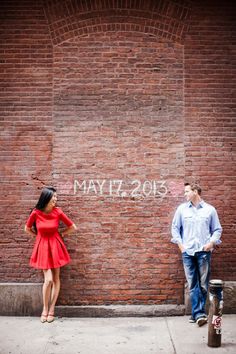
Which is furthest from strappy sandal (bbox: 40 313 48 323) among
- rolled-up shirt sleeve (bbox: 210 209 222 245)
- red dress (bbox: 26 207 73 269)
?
rolled-up shirt sleeve (bbox: 210 209 222 245)

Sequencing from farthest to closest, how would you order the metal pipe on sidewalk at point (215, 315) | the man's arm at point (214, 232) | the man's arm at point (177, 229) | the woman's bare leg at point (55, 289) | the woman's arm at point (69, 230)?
the woman's arm at point (69, 230)
the woman's bare leg at point (55, 289)
the man's arm at point (177, 229)
the man's arm at point (214, 232)
the metal pipe on sidewalk at point (215, 315)

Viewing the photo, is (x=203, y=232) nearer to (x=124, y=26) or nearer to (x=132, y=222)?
(x=132, y=222)

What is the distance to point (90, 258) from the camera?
7355mm

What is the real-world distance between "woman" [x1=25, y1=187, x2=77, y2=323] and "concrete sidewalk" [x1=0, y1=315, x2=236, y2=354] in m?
0.45

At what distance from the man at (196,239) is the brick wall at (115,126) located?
1.60ft

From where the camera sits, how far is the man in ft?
22.1

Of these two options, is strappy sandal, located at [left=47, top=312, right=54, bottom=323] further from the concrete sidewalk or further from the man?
the man

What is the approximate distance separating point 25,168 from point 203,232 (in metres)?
3.01

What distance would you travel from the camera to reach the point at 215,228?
6816 mm

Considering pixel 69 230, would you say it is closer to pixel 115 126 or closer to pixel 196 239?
pixel 115 126

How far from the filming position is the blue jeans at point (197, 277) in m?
6.70

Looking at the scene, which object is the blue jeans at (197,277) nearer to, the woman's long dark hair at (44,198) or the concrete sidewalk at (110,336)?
the concrete sidewalk at (110,336)

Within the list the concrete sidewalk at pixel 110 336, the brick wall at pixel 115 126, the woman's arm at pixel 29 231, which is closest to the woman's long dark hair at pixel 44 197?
the woman's arm at pixel 29 231

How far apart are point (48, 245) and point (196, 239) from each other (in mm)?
2224
